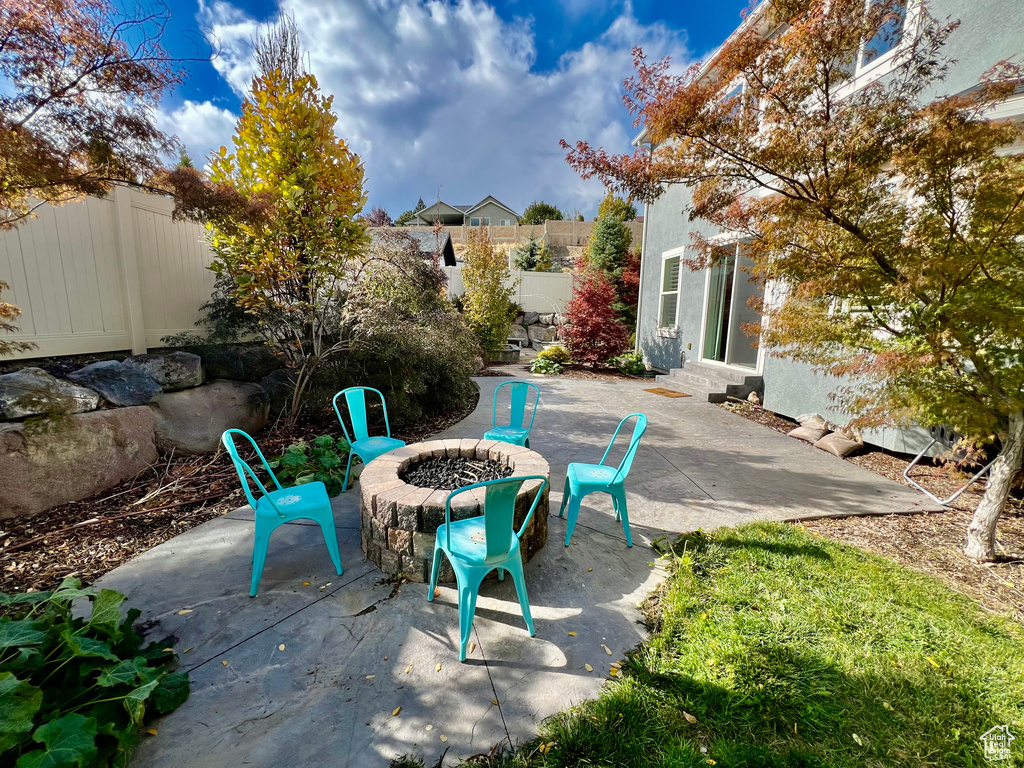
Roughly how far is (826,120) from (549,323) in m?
12.7

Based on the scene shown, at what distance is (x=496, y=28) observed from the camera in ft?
24.1

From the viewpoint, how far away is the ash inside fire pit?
289cm

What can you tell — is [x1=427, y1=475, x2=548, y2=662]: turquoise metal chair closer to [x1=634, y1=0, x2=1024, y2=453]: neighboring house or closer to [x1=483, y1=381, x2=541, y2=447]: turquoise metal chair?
[x1=483, y1=381, x2=541, y2=447]: turquoise metal chair

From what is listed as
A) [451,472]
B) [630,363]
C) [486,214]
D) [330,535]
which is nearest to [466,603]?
[330,535]

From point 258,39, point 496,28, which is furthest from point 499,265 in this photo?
point 258,39

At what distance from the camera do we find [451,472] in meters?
3.05

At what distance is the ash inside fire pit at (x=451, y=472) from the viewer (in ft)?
9.47

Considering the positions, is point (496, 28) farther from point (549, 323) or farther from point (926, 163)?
point (549, 323)

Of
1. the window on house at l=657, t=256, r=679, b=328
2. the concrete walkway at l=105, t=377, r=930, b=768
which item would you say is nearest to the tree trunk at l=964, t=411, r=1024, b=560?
the concrete walkway at l=105, t=377, r=930, b=768

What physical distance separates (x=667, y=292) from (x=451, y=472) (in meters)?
8.03

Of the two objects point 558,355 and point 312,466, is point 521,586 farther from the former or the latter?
point 558,355

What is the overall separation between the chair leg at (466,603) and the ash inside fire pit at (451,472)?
827mm

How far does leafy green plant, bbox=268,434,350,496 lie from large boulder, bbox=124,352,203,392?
49.2 inches

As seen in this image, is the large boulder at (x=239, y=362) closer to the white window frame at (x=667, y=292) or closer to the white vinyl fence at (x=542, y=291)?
the white window frame at (x=667, y=292)
